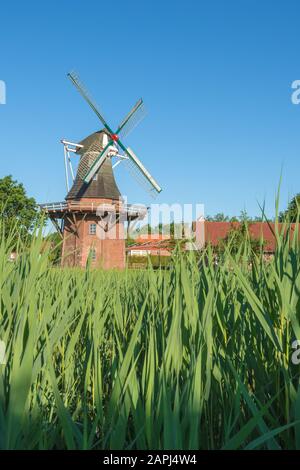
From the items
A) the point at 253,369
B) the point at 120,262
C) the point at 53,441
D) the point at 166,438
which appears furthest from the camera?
the point at 120,262

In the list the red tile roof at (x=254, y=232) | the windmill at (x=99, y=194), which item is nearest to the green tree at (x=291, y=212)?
the red tile roof at (x=254, y=232)

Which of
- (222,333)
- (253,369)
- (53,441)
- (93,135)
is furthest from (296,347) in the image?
(93,135)

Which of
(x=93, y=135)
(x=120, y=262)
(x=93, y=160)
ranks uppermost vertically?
(x=93, y=135)

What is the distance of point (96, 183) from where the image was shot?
90.5 ft

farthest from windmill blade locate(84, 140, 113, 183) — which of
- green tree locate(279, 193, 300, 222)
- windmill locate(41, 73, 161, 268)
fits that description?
green tree locate(279, 193, 300, 222)

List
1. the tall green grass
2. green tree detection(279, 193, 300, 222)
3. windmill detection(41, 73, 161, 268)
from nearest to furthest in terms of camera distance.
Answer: the tall green grass → green tree detection(279, 193, 300, 222) → windmill detection(41, 73, 161, 268)

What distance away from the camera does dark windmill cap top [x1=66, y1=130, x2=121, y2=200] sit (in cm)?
2738

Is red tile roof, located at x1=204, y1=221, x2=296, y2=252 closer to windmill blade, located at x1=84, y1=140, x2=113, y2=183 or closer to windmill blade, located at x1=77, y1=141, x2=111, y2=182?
windmill blade, located at x1=84, y1=140, x2=113, y2=183

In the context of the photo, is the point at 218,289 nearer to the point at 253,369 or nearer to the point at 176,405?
the point at 253,369

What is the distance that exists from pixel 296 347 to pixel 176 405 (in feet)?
1.34

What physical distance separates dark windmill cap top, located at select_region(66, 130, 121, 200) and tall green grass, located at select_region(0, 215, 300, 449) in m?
26.2

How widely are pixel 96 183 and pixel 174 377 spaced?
27016mm

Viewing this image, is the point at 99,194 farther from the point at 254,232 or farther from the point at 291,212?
the point at 291,212
